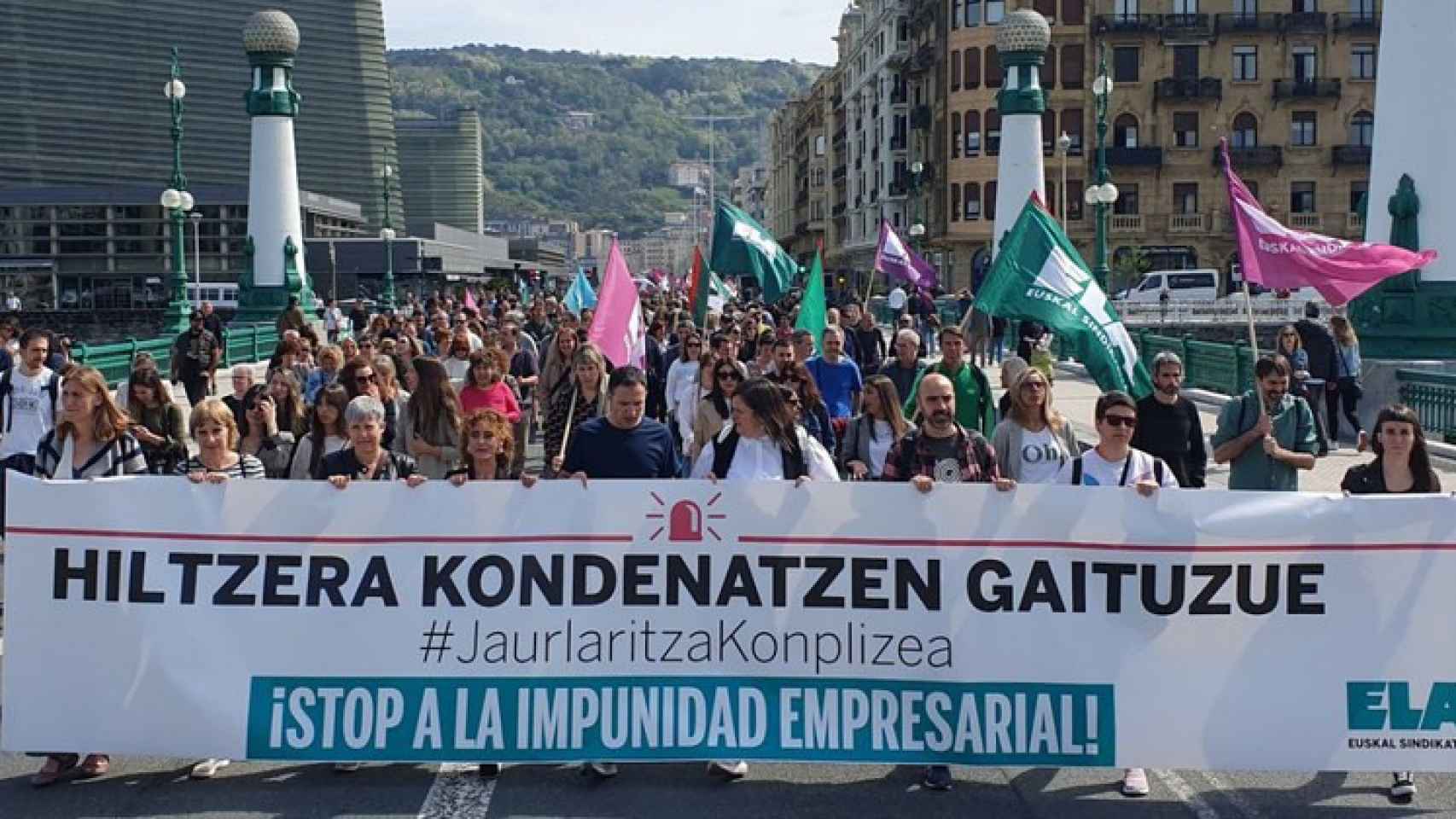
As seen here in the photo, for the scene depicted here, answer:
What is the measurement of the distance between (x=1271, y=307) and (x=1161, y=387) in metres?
40.8

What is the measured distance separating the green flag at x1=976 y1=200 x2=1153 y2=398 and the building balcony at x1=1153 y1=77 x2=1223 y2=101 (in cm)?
6511

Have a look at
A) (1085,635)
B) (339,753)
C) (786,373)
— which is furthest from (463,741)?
(786,373)

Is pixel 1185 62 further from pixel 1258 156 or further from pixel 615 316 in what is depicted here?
pixel 615 316

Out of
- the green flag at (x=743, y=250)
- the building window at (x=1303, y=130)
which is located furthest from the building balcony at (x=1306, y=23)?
the green flag at (x=743, y=250)

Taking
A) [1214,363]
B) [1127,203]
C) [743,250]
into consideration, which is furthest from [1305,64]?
[743,250]

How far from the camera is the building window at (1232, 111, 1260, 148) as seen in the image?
7206 cm

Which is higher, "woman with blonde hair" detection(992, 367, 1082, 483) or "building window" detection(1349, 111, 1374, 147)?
"building window" detection(1349, 111, 1374, 147)

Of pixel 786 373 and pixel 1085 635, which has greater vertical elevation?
pixel 786 373

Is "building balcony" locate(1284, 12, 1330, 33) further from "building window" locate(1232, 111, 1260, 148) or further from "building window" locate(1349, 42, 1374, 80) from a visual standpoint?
"building window" locate(1232, 111, 1260, 148)

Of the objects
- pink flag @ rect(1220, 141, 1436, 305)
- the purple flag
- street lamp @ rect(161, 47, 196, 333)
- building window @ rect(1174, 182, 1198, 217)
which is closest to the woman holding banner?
pink flag @ rect(1220, 141, 1436, 305)

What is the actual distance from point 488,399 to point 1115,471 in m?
4.79

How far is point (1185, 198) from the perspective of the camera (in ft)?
236

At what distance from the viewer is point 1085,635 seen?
269 inches

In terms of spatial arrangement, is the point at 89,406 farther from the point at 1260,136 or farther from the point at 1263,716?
the point at 1260,136
